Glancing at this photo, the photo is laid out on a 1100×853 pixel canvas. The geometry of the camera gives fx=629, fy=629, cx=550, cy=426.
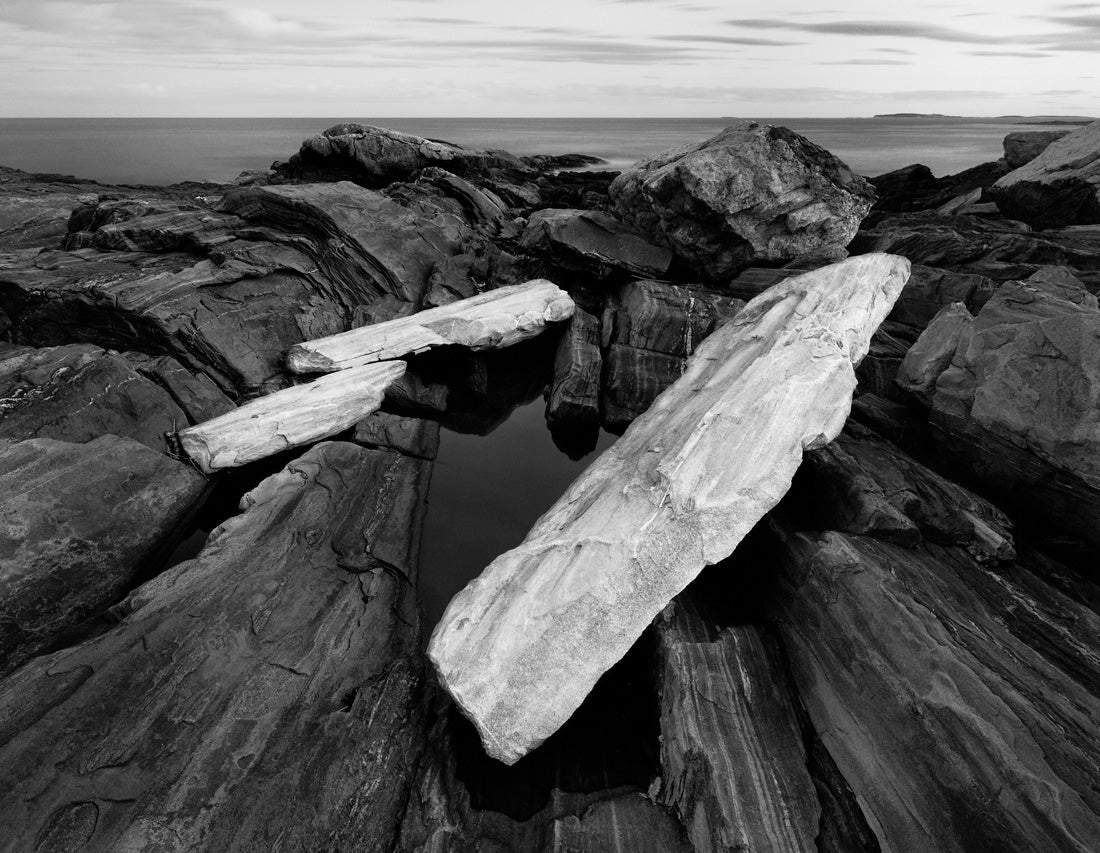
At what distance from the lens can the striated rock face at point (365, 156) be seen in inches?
847

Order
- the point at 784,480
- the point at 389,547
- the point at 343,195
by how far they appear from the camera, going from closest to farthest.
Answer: the point at 784,480
the point at 389,547
the point at 343,195

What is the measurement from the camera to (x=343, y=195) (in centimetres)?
1344

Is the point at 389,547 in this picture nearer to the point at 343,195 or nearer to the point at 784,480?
the point at 784,480

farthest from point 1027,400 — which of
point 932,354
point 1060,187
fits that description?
point 1060,187

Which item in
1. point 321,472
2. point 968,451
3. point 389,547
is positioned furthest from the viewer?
point 321,472

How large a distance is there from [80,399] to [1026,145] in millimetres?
30697

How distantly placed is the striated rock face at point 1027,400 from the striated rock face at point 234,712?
6.18 m

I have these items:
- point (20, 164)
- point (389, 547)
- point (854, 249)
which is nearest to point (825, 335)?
point (389, 547)

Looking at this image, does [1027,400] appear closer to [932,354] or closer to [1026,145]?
[932,354]

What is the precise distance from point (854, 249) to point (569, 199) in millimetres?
10377

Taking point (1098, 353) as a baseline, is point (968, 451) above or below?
below

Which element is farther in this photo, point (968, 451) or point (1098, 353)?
point (968, 451)

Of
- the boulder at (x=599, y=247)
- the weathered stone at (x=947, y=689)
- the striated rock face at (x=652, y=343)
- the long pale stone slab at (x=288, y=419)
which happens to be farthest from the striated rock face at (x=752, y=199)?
the weathered stone at (x=947, y=689)

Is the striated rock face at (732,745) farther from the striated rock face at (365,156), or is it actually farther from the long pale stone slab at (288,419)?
the striated rock face at (365,156)
